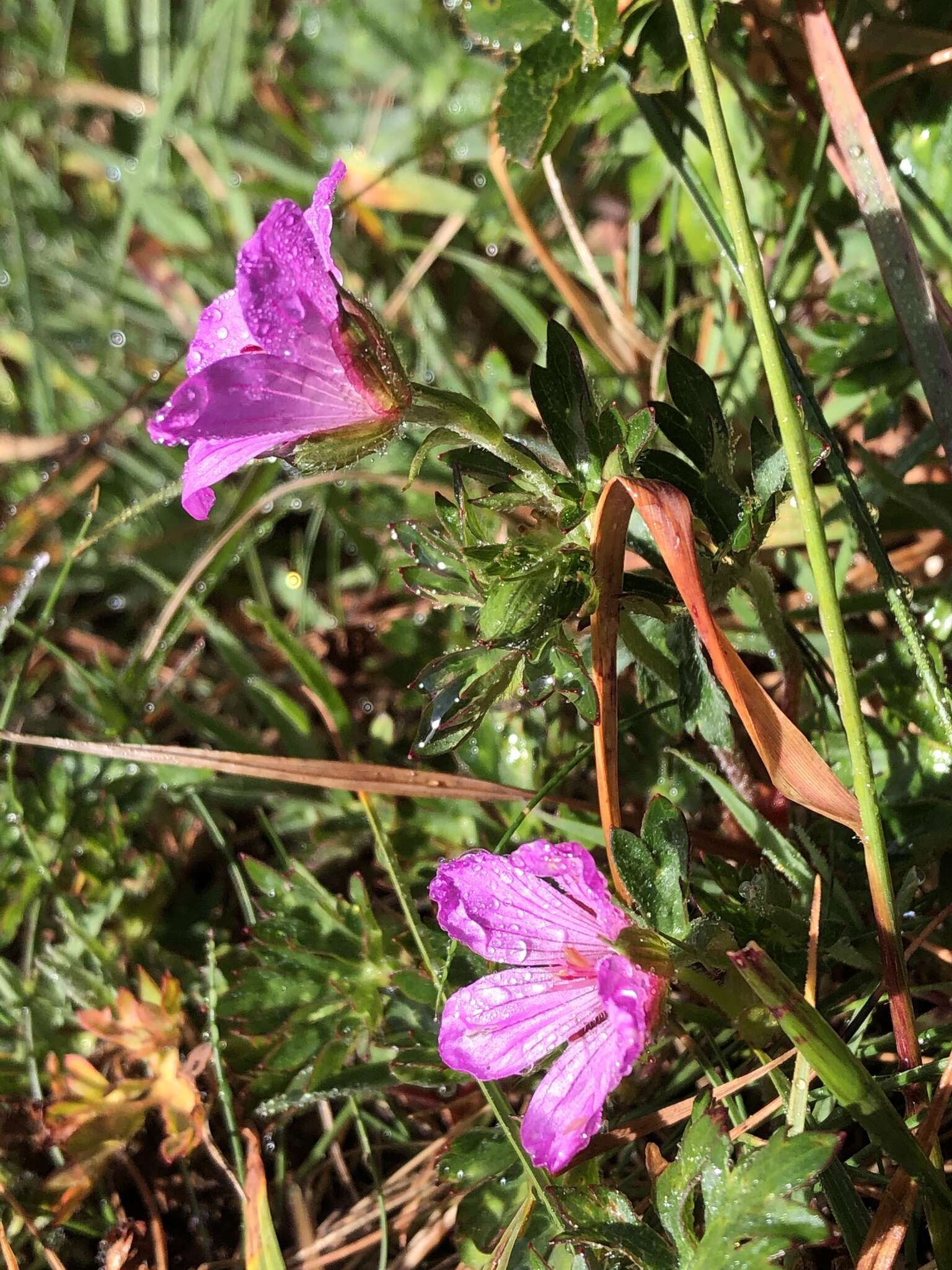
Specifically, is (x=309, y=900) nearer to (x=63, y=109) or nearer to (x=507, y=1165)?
(x=507, y=1165)

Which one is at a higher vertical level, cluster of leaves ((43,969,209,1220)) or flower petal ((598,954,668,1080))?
flower petal ((598,954,668,1080))

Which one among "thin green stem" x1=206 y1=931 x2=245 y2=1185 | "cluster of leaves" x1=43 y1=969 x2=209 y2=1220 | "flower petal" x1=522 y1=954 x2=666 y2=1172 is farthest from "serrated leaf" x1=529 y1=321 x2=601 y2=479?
"cluster of leaves" x1=43 y1=969 x2=209 y2=1220

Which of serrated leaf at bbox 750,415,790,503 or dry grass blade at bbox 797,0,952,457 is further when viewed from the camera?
dry grass blade at bbox 797,0,952,457

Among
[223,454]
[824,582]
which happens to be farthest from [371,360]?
[824,582]

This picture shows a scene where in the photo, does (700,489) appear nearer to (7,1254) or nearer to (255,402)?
(255,402)

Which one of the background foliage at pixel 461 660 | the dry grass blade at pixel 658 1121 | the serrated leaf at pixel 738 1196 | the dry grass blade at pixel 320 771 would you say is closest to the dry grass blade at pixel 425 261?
the background foliage at pixel 461 660

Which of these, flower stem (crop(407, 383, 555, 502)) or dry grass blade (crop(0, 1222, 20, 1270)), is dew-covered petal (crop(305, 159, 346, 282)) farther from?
dry grass blade (crop(0, 1222, 20, 1270))
